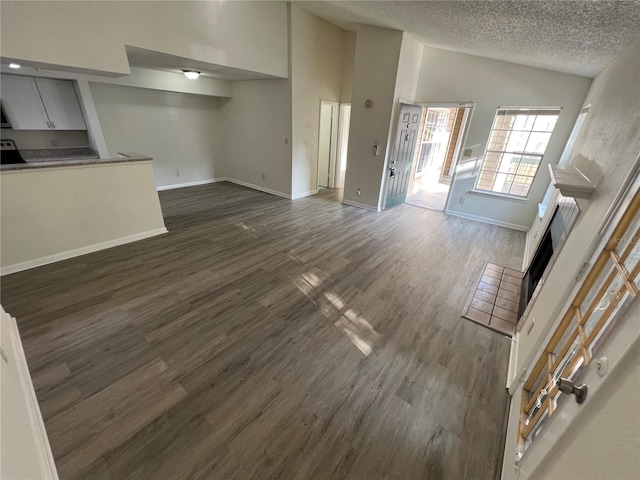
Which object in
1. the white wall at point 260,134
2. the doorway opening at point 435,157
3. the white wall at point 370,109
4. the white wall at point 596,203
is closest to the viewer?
the white wall at point 596,203

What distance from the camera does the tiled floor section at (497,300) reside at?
2.56 metres

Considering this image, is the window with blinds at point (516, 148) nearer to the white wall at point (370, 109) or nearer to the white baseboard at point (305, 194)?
the white wall at point (370, 109)

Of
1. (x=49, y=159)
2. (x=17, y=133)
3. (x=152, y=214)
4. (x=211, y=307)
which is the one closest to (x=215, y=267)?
(x=211, y=307)

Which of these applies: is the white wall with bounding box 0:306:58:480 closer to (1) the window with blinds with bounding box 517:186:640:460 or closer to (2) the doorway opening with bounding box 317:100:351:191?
(1) the window with blinds with bounding box 517:186:640:460

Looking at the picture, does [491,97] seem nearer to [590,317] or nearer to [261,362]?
[590,317]

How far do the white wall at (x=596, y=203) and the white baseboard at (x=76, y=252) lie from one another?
→ 4527mm

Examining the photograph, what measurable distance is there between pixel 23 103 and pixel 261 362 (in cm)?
571

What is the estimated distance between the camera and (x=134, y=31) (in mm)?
2912

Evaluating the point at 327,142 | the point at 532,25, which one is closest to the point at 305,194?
the point at 327,142

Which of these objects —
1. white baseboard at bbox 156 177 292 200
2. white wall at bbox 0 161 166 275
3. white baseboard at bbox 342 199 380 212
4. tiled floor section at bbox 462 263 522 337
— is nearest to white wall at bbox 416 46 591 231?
white baseboard at bbox 342 199 380 212

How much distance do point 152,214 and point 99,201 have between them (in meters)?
0.64

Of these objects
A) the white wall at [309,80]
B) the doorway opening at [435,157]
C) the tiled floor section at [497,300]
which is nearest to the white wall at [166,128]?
the white wall at [309,80]

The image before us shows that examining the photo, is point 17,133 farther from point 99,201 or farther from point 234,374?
point 234,374

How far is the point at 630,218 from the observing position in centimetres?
106
